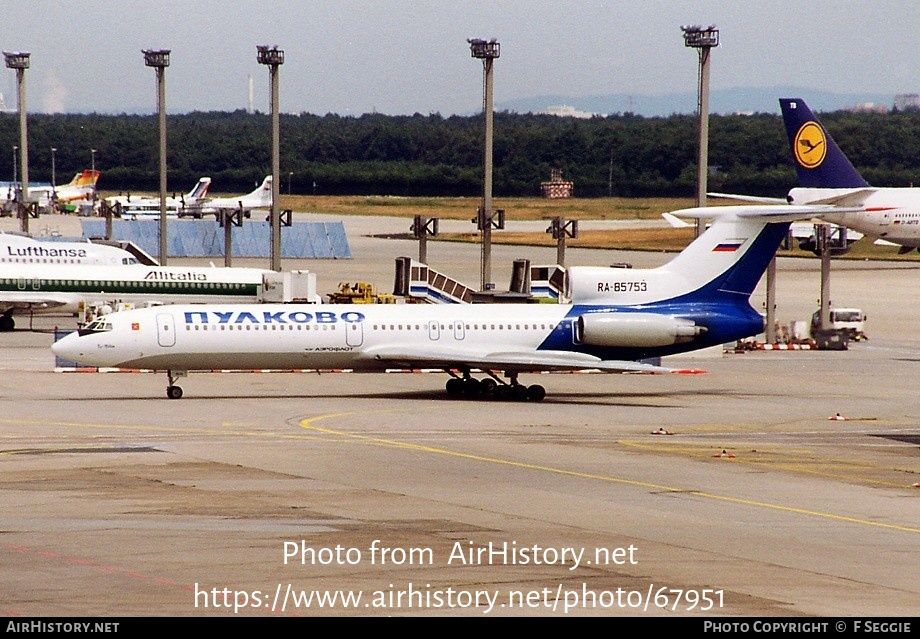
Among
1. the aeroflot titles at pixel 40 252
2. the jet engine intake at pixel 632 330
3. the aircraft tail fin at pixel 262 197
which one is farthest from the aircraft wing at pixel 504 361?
the aircraft tail fin at pixel 262 197

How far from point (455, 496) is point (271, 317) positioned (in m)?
19.2

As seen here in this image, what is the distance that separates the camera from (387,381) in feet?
168

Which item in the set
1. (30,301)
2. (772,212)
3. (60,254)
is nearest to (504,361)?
(772,212)

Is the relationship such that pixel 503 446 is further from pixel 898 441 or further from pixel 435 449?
pixel 898 441

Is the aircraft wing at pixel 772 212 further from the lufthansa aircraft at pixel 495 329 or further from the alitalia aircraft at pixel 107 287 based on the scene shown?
the alitalia aircraft at pixel 107 287

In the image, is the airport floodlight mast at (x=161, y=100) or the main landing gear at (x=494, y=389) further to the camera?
the airport floodlight mast at (x=161, y=100)

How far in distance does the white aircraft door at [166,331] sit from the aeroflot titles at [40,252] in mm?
34234

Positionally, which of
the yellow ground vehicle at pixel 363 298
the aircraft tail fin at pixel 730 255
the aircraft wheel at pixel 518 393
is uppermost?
the aircraft tail fin at pixel 730 255

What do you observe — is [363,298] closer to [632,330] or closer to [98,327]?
[98,327]

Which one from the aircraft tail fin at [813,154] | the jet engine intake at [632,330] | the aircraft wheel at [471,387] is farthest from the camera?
the aircraft tail fin at [813,154]

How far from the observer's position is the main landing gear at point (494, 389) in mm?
45938

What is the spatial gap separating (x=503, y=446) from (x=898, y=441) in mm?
10409

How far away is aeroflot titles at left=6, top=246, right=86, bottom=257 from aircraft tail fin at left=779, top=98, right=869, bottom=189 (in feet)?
122
